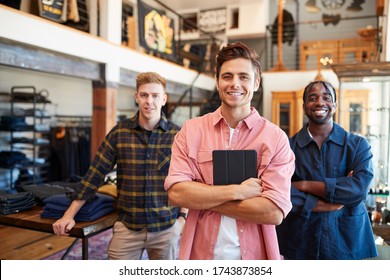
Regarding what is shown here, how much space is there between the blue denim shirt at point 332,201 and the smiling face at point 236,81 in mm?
578

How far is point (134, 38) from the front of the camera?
6824mm

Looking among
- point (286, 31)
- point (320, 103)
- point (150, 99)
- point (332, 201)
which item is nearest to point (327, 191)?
point (332, 201)

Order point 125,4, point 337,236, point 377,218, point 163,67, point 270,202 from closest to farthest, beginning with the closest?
point 270,202 < point 337,236 < point 377,218 < point 163,67 < point 125,4

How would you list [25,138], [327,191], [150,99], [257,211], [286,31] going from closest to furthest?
1. [257,211]
2. [327,191]
3. [150,99]
4. [25,138]
5. [286,31]

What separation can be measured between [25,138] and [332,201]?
16.4ft

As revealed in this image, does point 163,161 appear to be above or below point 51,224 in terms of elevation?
above

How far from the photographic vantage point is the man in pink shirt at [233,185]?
46.2 inches

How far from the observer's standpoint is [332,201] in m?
1.56

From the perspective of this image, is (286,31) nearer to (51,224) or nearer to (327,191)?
(327,191)

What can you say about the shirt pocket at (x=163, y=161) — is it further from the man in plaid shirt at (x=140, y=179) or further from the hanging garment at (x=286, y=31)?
the hanging garment at (x=286, y=31)

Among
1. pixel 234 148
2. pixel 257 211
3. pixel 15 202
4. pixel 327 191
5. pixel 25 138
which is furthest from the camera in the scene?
pixel 25 138

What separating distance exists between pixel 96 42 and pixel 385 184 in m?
3.80
